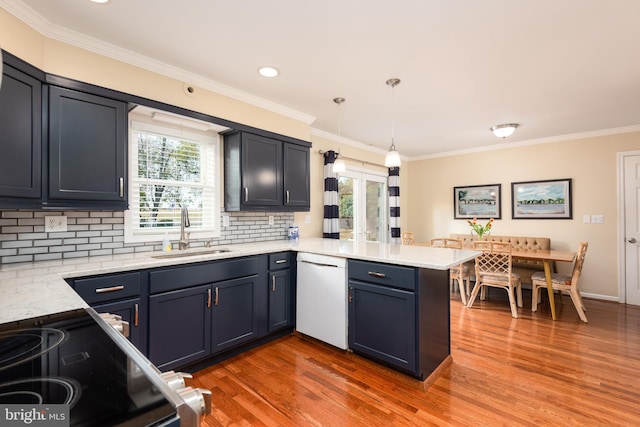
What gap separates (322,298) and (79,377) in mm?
2278

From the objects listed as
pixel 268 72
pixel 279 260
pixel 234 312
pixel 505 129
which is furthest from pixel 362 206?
pixel 234 312

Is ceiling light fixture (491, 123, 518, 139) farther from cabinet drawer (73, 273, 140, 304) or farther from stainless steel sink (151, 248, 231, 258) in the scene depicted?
cabinet drawer (73, 273, 140, 304)

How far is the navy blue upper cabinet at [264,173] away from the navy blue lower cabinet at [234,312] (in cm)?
81

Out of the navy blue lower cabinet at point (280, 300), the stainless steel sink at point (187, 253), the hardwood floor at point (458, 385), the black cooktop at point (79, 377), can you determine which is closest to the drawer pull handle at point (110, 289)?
the stainless steel sink at point (187, 253)

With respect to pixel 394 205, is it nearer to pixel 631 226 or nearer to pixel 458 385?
pixel 631 226

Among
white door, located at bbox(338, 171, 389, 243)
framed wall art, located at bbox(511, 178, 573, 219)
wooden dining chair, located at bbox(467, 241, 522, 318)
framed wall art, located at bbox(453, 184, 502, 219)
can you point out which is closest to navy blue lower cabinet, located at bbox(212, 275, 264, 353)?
white door, located at bbox(338, 171, 389, 243)

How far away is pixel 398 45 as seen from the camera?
2273mm

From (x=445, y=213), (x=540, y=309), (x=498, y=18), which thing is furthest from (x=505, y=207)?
(x=498, y=18)

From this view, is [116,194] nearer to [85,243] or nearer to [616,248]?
[85,243]

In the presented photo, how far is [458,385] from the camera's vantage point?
2264 mm

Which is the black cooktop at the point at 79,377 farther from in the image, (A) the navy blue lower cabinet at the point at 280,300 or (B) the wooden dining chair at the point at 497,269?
(B) the wooden dining chair at the point at 497,269

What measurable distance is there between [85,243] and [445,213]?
219 inches

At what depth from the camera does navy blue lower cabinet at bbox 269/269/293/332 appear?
294 centimetres

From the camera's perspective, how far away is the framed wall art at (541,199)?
15.5 feet
